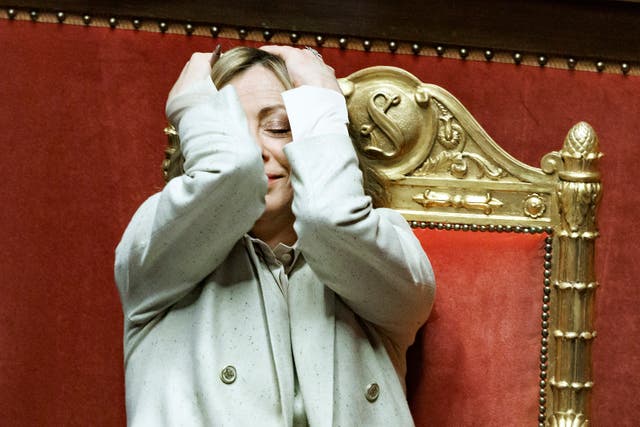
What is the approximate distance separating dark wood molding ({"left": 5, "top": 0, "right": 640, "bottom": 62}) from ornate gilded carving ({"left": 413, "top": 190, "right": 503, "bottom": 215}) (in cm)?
33

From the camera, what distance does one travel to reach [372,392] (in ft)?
5.64

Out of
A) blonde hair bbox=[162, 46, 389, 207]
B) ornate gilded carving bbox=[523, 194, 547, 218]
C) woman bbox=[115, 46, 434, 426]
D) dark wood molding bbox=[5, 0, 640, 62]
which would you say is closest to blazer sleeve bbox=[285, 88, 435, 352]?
woman bbox=[115, 46, 434, 426]

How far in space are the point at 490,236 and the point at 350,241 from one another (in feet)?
1.16

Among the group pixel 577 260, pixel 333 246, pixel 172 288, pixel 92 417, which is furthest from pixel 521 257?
pixel 92 417

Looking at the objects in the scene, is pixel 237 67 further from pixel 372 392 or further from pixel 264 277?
pixel 372 392

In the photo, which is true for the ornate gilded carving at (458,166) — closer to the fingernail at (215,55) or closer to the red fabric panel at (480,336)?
the red fabric panel at (480,336)

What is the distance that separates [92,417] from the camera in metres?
2.12

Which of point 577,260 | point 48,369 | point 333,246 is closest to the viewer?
point 333,246

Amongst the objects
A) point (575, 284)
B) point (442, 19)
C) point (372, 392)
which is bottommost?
point (372, 392)

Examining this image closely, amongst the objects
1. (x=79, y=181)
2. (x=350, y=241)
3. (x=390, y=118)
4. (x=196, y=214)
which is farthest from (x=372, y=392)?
(x=79, y=181)

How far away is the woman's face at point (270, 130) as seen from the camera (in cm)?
177

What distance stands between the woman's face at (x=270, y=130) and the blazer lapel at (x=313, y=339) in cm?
9

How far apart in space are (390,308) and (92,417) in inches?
24.5

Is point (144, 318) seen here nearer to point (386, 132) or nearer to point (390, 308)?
point (390, 308)
